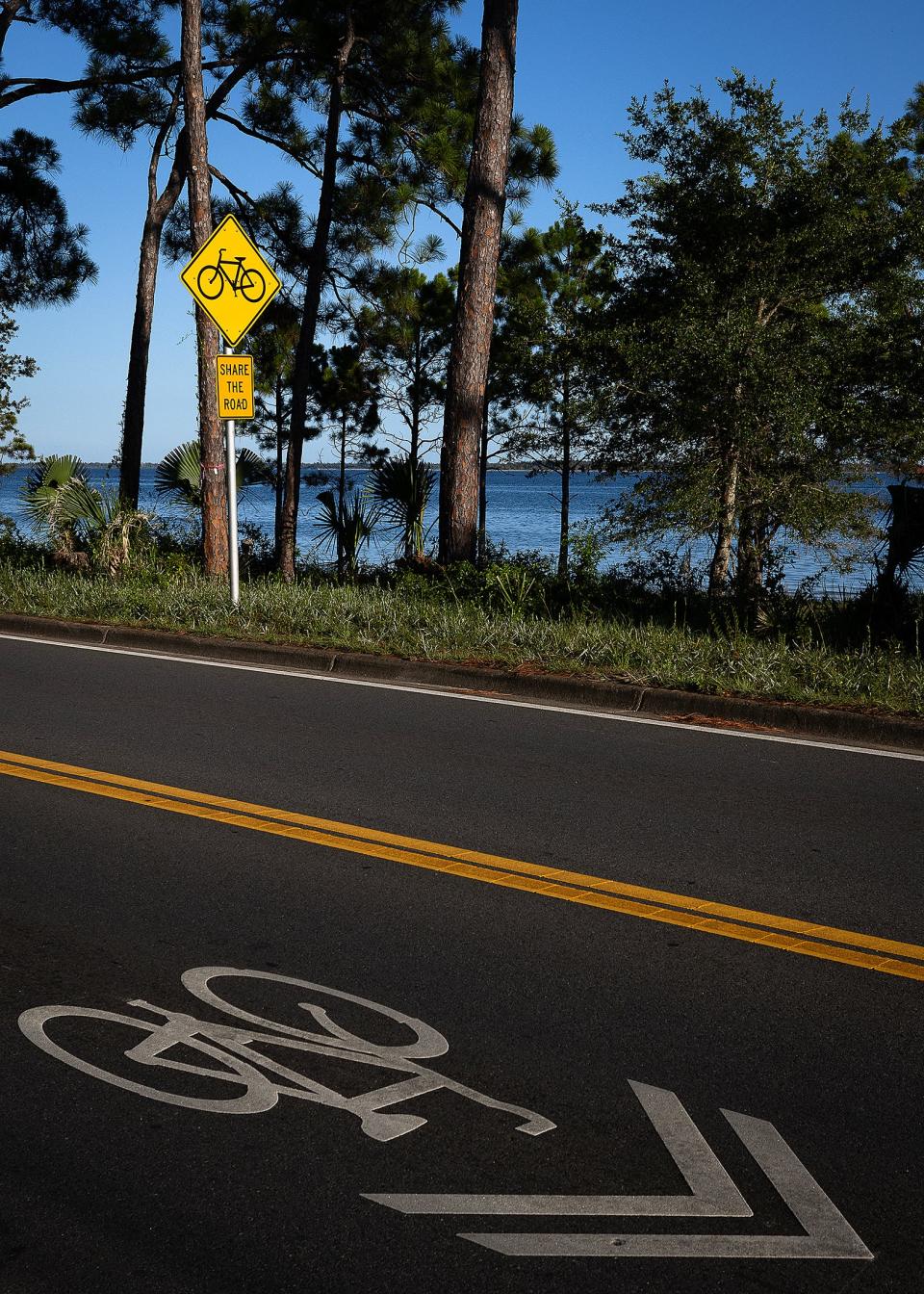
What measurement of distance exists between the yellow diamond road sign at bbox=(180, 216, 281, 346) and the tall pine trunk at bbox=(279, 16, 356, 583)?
9.56 metres

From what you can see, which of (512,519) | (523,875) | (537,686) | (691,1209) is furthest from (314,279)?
(512,519)

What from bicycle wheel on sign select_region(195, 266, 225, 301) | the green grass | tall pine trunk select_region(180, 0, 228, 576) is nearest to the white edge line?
the green grass

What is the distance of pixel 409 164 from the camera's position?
23859 millimetres

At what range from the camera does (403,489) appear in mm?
18469

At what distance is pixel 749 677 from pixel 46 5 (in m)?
20.8

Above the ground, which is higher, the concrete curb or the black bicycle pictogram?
the black bicycle pictogram

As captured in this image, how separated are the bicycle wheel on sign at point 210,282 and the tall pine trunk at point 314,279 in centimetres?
963

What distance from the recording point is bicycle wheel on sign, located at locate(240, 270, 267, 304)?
12984mm

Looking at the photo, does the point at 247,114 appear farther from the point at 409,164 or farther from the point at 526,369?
the point at 526,369

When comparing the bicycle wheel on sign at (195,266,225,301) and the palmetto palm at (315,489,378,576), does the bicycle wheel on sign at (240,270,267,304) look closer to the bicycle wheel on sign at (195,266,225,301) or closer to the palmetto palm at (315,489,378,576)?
the bicycle wheel on sign at (195,266,225,301)

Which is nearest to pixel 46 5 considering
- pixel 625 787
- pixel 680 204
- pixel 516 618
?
pixel 680 204

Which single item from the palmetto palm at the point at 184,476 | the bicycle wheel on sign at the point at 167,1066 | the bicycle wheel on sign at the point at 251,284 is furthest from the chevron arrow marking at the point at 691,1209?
the palmetto palm at the point at 184,476

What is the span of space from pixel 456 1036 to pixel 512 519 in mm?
79350

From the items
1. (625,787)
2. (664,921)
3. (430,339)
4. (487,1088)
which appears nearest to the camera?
(487,1088)
